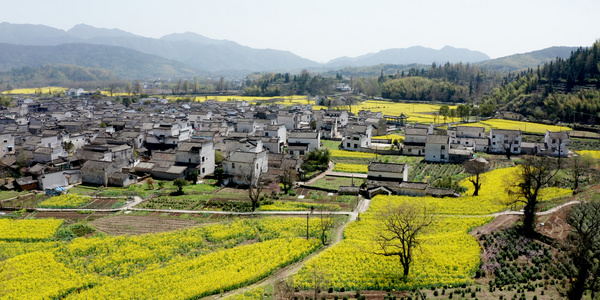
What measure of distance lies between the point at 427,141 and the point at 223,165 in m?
26.8

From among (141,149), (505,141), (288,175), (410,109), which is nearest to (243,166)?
(288,175)

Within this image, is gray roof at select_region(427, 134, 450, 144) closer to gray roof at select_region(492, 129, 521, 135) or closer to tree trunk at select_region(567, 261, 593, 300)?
gray roof at select_region(492, 129, 521, 135)

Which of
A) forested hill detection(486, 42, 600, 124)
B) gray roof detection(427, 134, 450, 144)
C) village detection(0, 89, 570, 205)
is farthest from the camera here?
forested hill detection(486, 42, 600, 124)

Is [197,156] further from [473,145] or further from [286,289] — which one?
[473,145]

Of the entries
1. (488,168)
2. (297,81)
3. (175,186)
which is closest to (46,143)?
Answer: (175,186)

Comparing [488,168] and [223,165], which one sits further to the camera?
[488,168]

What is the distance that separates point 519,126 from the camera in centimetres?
7675

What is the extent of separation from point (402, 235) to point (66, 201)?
29.5 metres

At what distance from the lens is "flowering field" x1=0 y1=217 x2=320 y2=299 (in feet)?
68.7

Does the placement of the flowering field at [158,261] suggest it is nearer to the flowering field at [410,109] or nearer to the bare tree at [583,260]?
the bare tree at [583,260]

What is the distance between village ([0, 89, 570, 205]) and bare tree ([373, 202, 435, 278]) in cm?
1050

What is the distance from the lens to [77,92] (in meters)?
144

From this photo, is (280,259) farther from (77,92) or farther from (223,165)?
(77,92)

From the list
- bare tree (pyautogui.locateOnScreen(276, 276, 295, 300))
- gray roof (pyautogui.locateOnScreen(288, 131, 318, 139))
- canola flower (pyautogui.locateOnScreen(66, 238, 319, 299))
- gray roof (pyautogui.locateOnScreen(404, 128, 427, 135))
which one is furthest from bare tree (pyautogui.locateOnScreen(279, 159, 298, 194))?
gray roof (pyautogui.locateOnScreen(404, 128, 427, 135))
